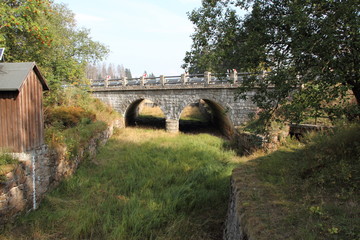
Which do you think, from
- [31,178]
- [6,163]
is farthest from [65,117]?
[6,163]

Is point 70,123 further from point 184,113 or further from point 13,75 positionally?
point 184,113

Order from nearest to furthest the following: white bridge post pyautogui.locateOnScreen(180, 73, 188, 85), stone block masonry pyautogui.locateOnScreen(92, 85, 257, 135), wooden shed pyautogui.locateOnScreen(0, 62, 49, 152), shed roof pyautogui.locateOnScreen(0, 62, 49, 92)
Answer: shed roof pyautogui.locateOnScreen(0, 62, 49, 92) → wooden shed pyautogui.locateOnScreen(0, 62, 49, 152) → stone block masonry pyautogui.locateOnScreen(92, 85, 257, 135) → white bridge post pyautogui.locateOnScreen(180, 73, 188, 85)

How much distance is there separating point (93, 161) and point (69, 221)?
4.97m

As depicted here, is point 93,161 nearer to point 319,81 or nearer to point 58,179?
point 58,179

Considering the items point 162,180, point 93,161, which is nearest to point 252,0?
point 162,180

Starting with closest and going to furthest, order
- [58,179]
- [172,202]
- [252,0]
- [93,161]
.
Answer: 1. [252,0]
2. [172,202]
3. [58,179]
4. [93,161]

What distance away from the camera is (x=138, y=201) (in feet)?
21.3

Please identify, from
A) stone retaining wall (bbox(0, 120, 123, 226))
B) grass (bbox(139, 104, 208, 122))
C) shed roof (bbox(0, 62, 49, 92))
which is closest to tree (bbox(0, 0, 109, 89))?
shed roof (bbox(0, 62, 49, 92))

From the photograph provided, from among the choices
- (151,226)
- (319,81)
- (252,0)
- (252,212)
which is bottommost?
(151,226)

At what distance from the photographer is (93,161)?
10.4m

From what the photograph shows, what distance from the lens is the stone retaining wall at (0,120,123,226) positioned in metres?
5.43

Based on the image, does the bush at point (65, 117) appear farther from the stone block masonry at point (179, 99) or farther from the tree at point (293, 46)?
the tree at point (293, 46)

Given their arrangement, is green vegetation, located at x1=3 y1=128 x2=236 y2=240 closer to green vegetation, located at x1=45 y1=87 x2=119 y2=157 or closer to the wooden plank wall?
green vegetation, located at x1=45 y1=87 x2=119 y2=157

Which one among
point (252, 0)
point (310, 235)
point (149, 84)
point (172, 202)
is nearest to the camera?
point (310, 235)
